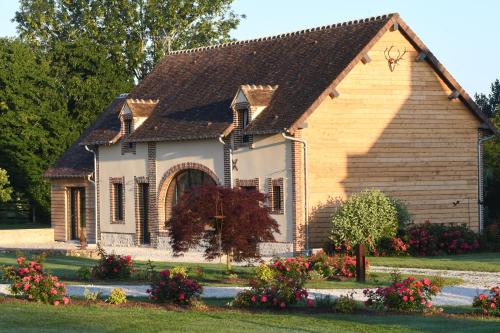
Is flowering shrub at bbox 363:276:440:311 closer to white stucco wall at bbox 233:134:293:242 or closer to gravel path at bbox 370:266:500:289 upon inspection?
gravel path at bbox 370:266:500:289

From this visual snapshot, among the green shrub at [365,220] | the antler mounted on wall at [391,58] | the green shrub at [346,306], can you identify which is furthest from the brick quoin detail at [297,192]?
the green shrub at [346,306]

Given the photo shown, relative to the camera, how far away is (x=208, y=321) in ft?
58.3

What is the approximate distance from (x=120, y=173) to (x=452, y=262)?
16716 millimetres

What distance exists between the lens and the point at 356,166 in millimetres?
37188

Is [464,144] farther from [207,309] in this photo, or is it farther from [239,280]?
[207,309]

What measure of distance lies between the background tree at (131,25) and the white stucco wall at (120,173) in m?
20.5

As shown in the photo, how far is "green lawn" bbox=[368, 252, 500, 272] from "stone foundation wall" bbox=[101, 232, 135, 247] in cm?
1258

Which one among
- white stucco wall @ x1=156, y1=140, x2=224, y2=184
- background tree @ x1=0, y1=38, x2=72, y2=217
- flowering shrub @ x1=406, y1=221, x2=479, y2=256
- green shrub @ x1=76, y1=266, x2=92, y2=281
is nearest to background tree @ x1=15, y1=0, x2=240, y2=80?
background tree @ x1=0, y1=38, x2=72, y2=217

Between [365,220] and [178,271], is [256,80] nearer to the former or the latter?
[365,220]

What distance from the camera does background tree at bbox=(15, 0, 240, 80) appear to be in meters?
65.6

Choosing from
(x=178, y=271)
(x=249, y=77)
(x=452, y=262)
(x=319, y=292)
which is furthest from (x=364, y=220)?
(x=178, y=271)

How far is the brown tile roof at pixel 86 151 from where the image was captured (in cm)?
4475

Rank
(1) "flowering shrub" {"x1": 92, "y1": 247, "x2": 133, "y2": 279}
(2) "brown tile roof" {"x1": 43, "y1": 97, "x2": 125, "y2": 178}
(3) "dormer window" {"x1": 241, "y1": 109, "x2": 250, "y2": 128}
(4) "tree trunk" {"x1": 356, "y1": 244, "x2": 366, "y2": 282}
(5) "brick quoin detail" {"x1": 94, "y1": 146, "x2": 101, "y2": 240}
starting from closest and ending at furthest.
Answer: (4) "tree trunk" {"x1": 356, "y1": 244, "x2": 366, "y2": 282} → (1) "flowering shrub" {"x1": 92, "y1": 247, "x2": 133, "y2": 279} → (3) "dormer window" {"x1": 241, "y1": 109, "x2": 250, "y2": 128} → (2) "brown tile roof" {"x1": 43, "y1": 97, "x2": 125, "y2": 178} → (5) "brick quoin detail" {"x1": 94, "y1": 146, "x2": 101, "y2": 240}

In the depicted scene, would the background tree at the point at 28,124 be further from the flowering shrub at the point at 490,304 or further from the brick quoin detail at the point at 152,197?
the flowering shrub at the point at 490,304
